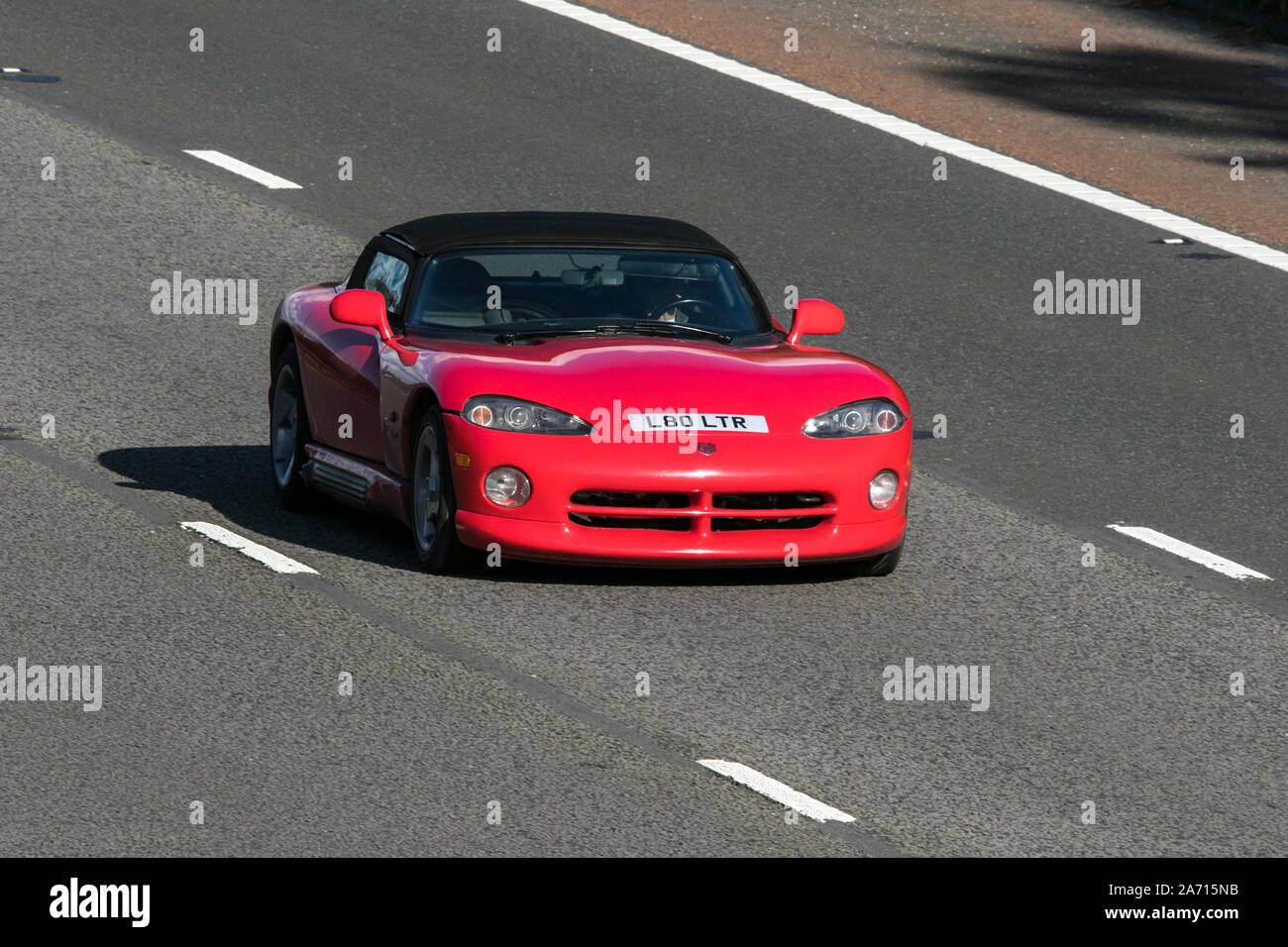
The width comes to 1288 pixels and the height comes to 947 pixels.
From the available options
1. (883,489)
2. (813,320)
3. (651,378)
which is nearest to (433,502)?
(651,378)

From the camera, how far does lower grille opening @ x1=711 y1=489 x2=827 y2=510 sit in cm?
906

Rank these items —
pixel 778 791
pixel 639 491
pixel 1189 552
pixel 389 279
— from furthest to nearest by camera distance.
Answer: pixel 389 279
pixel 1189 552
pixel 639 491
pixel 778 791

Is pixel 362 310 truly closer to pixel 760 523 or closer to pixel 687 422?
pixel 687 422

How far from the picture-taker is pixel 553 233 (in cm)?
1042

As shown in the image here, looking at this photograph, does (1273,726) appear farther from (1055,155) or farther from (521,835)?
(1055,155)

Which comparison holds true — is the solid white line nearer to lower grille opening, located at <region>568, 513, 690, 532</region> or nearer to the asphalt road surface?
the asphalt road surface

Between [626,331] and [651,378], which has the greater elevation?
[626,331]

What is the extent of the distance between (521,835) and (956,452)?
249 inches

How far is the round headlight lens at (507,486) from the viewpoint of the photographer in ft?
29.7

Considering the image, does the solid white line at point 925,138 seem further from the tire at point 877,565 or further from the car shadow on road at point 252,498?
the car shadow on road at point 252,498

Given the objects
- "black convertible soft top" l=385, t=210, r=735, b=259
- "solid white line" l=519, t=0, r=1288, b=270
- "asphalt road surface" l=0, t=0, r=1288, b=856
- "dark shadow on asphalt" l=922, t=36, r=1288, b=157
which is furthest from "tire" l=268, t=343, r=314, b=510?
"dark shadow on asphalt" l=922, t=36, r=1288, b=157

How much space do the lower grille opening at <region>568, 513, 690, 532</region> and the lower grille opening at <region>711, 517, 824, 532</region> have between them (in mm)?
135

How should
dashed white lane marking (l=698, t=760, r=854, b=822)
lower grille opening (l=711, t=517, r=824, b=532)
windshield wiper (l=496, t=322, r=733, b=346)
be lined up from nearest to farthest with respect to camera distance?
dashed white lane marking (l=698, t=760, r=854, b=822) < lower grille opening (l=711, t=517, r=824, b=532) < windshield wiper (l=496, t=322, r=733, b=346)

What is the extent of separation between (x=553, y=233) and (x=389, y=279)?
32.4 inches
